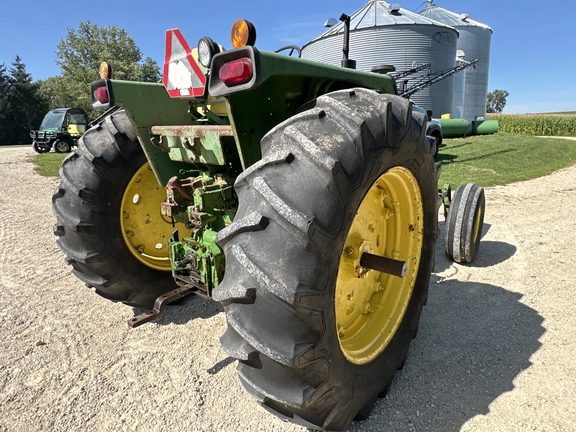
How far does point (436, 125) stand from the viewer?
13.2 m

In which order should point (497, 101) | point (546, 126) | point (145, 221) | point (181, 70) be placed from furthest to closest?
point (497, 101)
point (546, 126)
point (145, 221)
point (181, 70)

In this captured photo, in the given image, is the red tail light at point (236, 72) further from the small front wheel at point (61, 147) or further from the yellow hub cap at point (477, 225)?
the small front wheel at point (61, 147)

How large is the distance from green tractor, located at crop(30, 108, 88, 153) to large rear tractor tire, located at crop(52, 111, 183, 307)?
753 inches

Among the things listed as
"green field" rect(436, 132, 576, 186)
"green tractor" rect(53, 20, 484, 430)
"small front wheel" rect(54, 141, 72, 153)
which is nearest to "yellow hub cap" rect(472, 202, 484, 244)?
"green tractor" rect(53, 20, 484, 430)

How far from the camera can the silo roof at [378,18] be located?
20.0 m

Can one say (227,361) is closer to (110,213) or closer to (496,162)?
(110,213)

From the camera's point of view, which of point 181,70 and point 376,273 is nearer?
point 181,70

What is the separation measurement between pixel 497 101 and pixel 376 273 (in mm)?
119199

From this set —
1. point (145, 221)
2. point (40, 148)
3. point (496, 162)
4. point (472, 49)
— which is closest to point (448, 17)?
point (472, 49)

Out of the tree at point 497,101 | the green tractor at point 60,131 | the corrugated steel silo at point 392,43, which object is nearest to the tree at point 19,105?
the green tractor at point 60,131

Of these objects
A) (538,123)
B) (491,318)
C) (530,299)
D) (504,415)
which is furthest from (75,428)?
(538,123)

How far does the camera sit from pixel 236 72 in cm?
152

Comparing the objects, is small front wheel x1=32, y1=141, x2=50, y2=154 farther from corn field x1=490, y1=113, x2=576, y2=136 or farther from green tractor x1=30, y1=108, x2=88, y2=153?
corn field x1=490, y1=113, x2=576, y2=136

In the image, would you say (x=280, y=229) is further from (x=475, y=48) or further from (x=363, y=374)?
(x=475, y=48)
